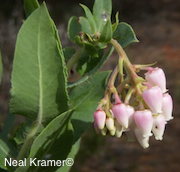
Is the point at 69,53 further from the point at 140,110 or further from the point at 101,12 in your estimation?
the point at 140,110

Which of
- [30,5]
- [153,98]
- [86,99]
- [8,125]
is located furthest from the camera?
[8,125]

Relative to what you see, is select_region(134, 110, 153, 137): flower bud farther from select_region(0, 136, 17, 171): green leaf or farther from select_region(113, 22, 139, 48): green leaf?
Answer: select_region(0, 136, 17, 171): green leaf

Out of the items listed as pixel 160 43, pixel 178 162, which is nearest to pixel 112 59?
pixel 160 43

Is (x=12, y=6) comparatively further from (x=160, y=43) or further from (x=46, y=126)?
(x=46, y=126)

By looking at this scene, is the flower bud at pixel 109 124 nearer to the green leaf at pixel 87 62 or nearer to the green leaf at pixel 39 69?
the green leaf at pixel 39 69

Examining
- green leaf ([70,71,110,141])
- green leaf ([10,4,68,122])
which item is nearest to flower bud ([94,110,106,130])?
green leaf ([10,4,68,122])

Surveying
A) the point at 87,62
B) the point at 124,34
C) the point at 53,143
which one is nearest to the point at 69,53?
Result: the point at 87,62
